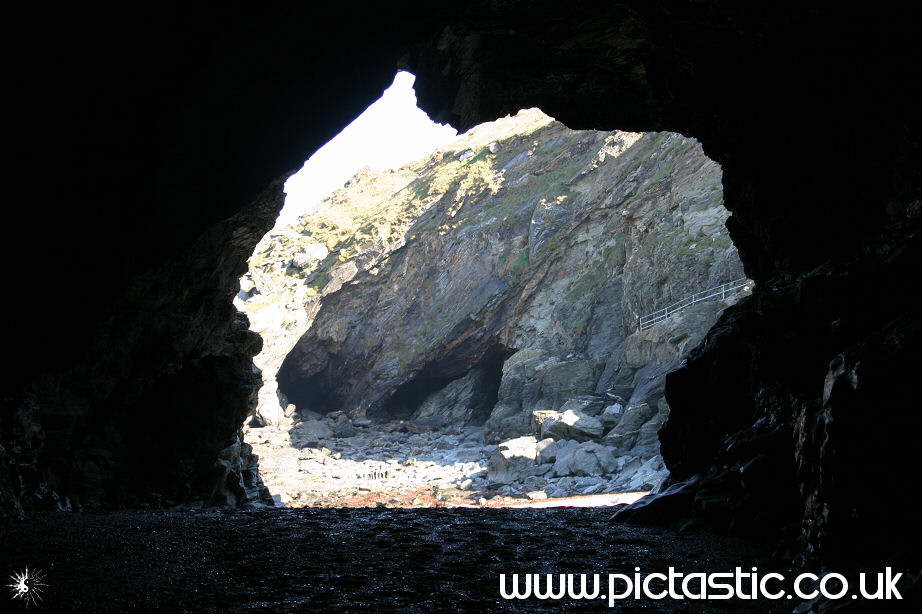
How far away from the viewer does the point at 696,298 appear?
37406 mm

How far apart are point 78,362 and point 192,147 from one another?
20.6ft

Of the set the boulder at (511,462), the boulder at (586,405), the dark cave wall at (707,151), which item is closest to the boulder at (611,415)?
the boulder at (586,405)

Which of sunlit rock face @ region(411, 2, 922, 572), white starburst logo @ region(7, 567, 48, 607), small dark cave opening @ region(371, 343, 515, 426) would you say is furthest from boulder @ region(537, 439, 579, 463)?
white starburst logo @ region(7, 567, 48, 607)

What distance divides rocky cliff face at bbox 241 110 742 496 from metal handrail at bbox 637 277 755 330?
957mm

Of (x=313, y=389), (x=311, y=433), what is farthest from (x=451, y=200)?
(x=311, y=433)

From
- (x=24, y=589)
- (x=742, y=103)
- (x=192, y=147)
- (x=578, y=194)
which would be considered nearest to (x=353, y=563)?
(x=24, y=589)

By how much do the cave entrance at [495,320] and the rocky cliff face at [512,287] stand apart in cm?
14

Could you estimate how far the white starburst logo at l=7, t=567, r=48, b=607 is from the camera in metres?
5.05

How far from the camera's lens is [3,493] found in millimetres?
9734

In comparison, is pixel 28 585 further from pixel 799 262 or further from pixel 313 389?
pixel 313 389

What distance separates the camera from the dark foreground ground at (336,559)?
5.08m

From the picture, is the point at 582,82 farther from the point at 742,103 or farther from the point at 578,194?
the point at 578,194

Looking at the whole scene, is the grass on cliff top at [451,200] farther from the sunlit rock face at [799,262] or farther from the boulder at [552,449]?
the sunlit rock face at [799,262]

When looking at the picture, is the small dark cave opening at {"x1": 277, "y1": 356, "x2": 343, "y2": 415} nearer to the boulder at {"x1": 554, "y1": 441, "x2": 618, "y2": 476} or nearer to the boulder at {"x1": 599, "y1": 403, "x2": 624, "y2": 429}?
the boulder at {"x1": 599, "y1": 403, "x2": 624, "y2": 429}
